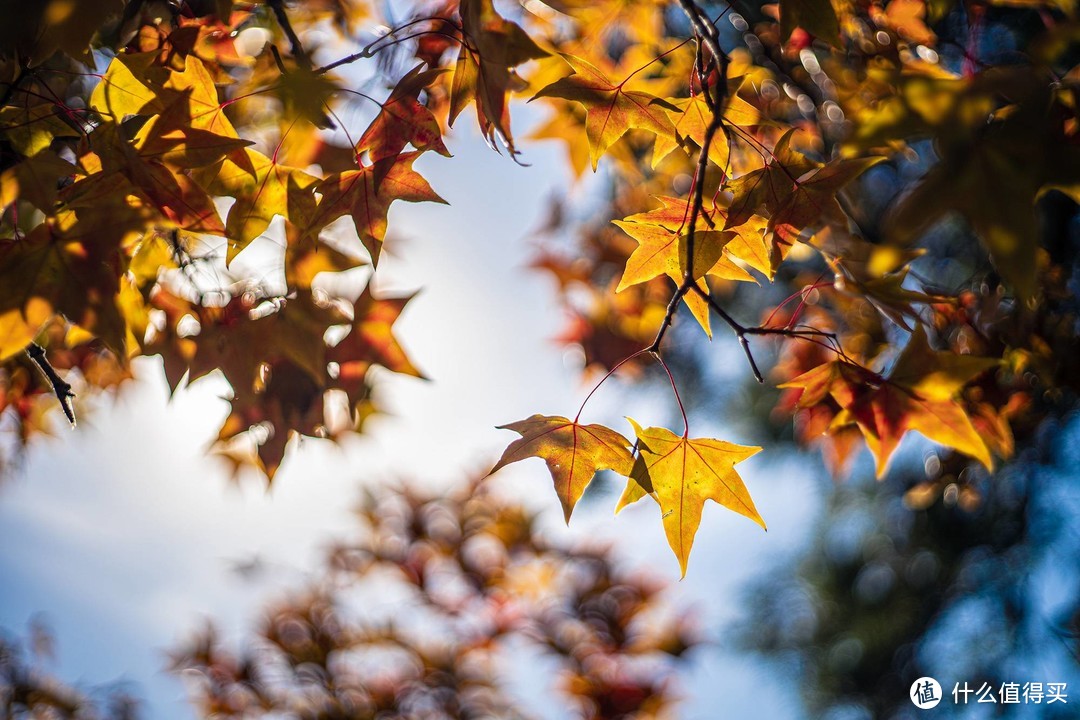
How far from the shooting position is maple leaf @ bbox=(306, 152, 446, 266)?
0.64 m

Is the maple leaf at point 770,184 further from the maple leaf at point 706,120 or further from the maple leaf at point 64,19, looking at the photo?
the maple leaf at point 64,19

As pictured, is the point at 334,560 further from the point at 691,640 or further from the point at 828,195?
the point at 828,195

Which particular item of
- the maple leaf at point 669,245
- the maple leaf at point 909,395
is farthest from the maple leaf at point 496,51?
the maple leaf at point 909,395

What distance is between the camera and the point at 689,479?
676mm

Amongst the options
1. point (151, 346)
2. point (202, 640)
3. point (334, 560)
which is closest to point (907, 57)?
point (151, 346)

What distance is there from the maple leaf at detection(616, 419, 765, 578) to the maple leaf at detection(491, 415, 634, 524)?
35mm

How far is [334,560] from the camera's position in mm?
2494

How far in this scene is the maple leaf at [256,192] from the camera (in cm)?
65

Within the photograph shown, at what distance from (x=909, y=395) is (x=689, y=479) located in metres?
0.24

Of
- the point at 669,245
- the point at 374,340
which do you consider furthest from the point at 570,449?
the point at 374,340

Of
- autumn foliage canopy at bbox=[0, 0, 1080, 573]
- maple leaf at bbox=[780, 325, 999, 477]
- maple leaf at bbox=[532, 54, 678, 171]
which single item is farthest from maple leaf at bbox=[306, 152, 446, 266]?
maple leaf at bbox=[780, 325, 999, 477]

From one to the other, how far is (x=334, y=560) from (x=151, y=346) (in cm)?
193
